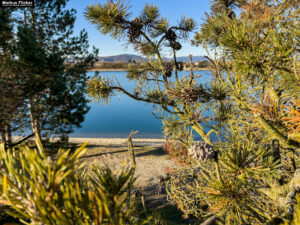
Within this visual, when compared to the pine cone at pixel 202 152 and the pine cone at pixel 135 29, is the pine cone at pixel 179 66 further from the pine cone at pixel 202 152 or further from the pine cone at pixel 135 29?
the pine cone at pixel 202 152

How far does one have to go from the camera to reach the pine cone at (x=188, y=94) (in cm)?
150

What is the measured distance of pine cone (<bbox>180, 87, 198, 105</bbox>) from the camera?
4.93ft

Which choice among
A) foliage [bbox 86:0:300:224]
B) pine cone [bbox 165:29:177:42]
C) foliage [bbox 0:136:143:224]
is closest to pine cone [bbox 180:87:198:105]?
foliage [bbox 86:0:300:224]

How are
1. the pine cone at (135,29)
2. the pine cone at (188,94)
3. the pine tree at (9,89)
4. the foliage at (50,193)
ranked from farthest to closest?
the pine tree at (9,89), the pine cone at (135,29), the pine cone at (188,94), the foliage at (50,193)

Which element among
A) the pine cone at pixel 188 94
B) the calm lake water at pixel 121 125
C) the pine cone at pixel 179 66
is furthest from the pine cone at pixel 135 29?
the calm lake water at pixel 121 125

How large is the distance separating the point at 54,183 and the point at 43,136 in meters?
9.29

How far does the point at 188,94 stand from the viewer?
1510 millimetres

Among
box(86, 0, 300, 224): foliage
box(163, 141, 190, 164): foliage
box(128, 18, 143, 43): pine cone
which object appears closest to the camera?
box(86, 0, 300, 224): foliage

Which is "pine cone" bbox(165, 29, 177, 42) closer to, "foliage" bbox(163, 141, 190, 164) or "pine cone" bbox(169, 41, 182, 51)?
Answer: "pine cone" bbox(169, 41, 182, 51)

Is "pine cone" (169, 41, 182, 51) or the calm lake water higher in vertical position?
"pine cone" (169, 41, 182, 51)

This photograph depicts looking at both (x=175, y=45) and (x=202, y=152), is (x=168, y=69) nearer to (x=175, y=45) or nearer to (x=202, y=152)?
(x=175, y=45)

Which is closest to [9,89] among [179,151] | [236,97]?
[179,151]

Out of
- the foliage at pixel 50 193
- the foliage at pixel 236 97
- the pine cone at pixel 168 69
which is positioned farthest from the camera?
the pine cone at pixel 168 69

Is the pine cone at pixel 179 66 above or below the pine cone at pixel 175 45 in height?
below
